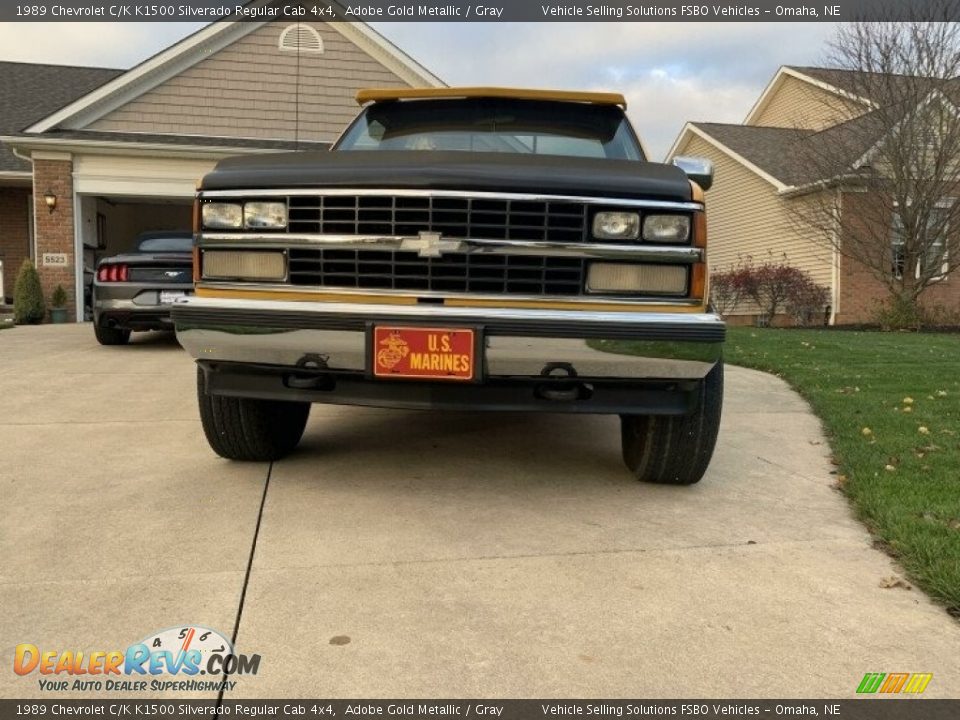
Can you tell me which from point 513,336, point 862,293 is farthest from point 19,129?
point 862,293

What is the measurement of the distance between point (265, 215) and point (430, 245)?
0.71m

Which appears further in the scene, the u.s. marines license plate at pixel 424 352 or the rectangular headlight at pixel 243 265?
the rectangular headlight at pixel 243 265

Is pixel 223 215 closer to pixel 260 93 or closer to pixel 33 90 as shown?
pixel 260 93

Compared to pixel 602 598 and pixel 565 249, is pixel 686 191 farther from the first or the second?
pixel 602 598

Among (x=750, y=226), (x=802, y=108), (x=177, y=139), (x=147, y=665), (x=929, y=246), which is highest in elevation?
(x=802, y=108)

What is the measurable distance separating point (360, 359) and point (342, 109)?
12130 mm

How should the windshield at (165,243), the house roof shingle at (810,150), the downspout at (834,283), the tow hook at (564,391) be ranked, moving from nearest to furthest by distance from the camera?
the tow hook at (564,391)
the windshield at (165,243)
the house roof shingle at (810,150)
the downspout at (834,283)

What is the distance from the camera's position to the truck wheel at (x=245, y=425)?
3.56 m

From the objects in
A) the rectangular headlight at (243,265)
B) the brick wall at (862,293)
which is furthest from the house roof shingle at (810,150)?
the rectangular headlight at (243,265)

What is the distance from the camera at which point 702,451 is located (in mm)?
3391

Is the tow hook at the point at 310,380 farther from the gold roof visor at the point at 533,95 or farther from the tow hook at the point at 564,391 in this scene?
the gold roof visor at the point at 533,95

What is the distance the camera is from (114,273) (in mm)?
8391
